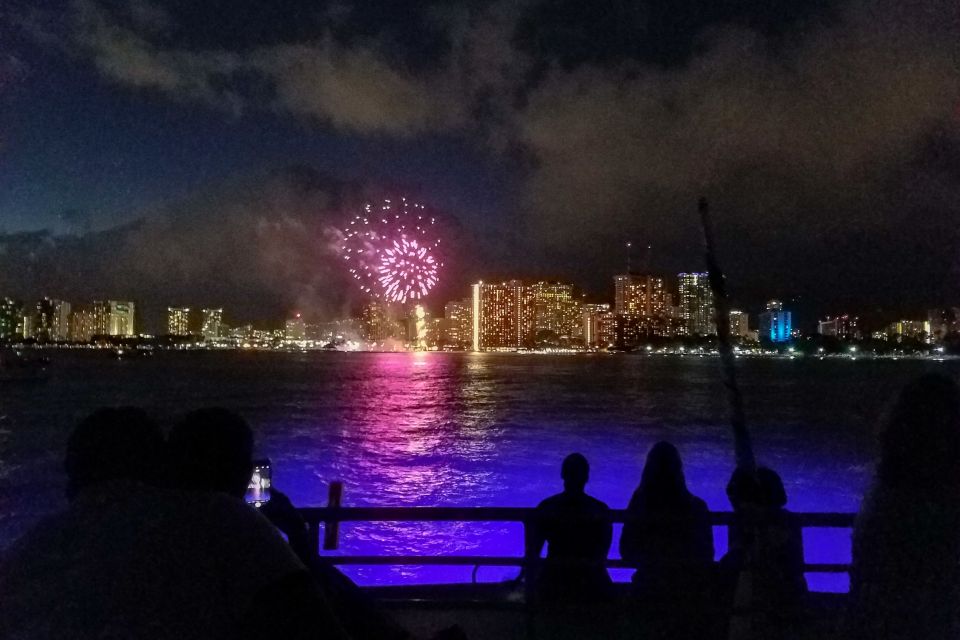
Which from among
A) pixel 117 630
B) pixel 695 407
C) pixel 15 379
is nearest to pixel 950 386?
pixel 117 630

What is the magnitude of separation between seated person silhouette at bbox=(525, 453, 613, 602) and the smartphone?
1521mm

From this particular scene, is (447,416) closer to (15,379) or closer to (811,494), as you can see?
(811,494)

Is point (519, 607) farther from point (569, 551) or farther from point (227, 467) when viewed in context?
point (227, 467)

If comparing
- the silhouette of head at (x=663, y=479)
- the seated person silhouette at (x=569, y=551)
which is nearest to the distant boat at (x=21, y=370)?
the seated person silhouette at (x=569, y=551)

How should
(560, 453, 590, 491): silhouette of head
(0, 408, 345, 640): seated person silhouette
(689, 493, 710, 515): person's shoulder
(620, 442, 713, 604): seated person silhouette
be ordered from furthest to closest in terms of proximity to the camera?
1. (560, 453, 590, 491): silhouette of head
2. (689, 493, 710, 515): person's shoulder
3. (620, 442, 713, 604): seated person silhouette
4. (0, 408, 345, 640): seated person silhouette

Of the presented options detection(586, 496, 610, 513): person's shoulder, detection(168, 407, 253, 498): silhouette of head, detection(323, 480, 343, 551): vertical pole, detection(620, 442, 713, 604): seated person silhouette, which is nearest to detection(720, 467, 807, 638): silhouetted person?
detection(620, 442, 713, 604): seated person silhouette

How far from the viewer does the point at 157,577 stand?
1.49 m

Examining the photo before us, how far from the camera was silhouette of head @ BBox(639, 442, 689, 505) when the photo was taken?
400 cm

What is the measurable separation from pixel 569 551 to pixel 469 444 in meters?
36.1

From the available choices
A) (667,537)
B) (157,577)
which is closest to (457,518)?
(667,537)

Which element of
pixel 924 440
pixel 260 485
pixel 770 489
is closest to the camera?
pixel 924 440

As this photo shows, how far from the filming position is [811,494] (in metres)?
27.2

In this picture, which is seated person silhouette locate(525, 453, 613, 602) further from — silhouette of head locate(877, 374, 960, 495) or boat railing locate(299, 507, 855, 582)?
silhouette of head locate(877, 374, 960, 495)

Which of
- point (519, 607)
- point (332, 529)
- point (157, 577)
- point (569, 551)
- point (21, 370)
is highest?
point (157, 577)
